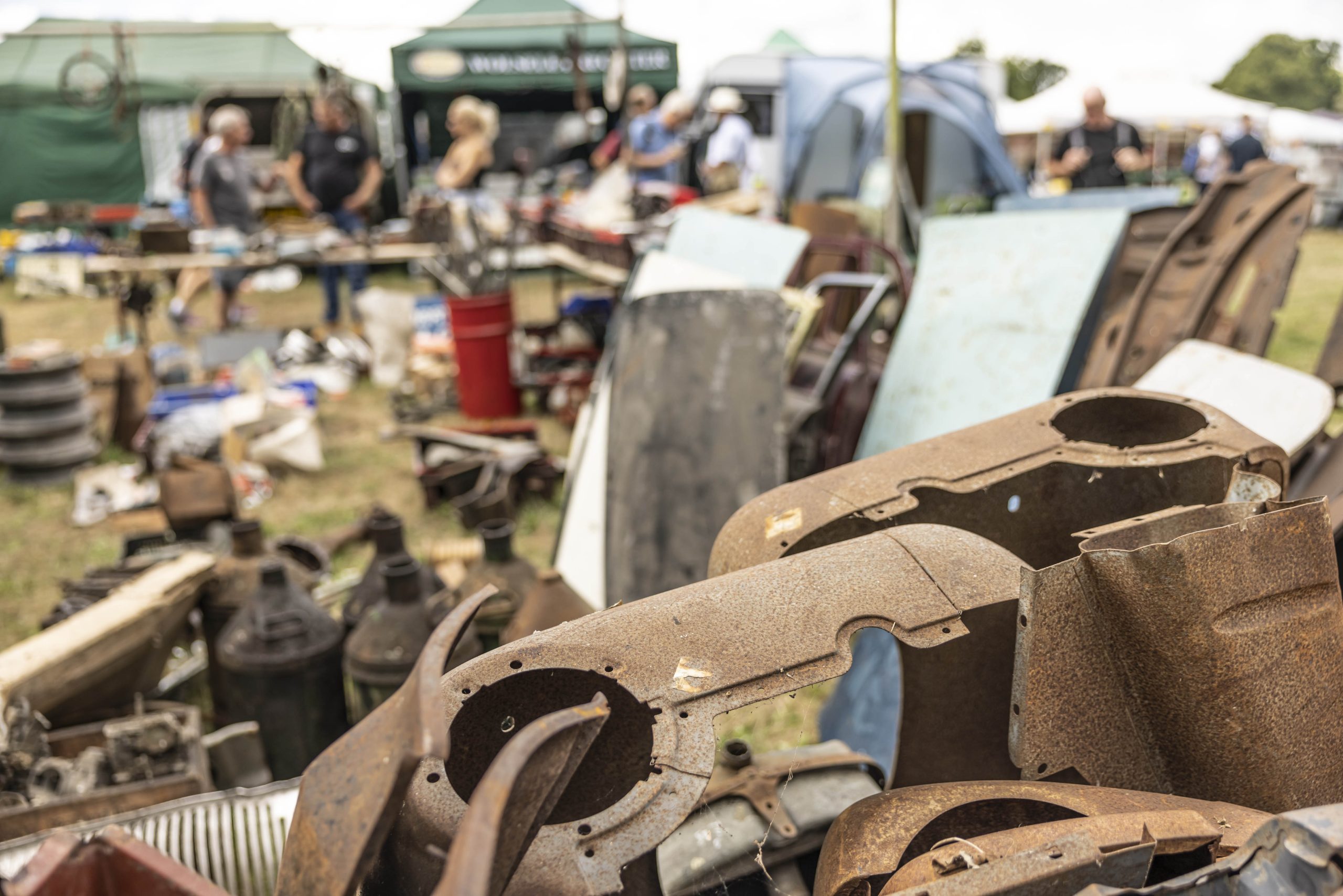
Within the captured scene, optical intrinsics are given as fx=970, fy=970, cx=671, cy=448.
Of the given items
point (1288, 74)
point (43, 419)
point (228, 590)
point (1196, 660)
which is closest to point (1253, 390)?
point (1196, 660)

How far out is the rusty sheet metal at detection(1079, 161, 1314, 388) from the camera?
335 cm

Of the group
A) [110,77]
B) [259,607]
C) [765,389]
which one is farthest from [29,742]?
[110,77]

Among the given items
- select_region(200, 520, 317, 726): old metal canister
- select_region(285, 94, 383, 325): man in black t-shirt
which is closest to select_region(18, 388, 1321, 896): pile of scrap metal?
select_region(200, 520, 317, 726): old metal canister

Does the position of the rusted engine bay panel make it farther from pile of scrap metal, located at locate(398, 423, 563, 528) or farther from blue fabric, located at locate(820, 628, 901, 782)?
pile of scrap metal, located at locate(398, 423, 563, 528)

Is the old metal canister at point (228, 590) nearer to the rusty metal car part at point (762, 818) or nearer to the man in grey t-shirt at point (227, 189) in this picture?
the rusty metal car part at point (762, 818)

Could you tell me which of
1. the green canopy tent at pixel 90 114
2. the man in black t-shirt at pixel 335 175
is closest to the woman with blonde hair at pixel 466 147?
the man in black t-shirt at pixel 335 175

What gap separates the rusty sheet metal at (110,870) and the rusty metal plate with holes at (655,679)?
0.75 ft

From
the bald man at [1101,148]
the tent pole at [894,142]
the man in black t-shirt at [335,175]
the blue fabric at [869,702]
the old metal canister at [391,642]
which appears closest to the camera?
the blue fabric at [869,702]

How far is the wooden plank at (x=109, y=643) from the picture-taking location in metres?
2.74

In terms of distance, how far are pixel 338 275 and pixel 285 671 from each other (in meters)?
7.45

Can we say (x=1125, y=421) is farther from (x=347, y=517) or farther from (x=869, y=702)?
(x=347, y=517)

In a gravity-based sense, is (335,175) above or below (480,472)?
above

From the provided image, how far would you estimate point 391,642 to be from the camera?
9.38 ft

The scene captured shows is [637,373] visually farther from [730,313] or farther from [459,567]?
[459,567]
